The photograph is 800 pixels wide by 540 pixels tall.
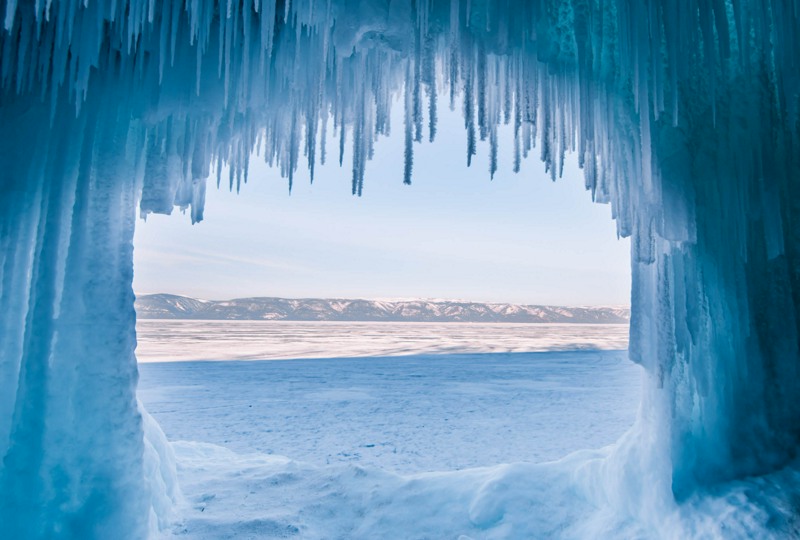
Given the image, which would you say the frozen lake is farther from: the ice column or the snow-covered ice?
the ice column

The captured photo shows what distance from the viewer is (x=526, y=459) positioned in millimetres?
6680

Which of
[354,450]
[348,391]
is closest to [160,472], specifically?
[354,450]

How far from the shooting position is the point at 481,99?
399 centimetres

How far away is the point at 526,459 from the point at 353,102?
5259 millimetres

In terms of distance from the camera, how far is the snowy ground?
167 inches

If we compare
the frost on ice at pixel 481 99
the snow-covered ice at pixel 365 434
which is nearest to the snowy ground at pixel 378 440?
the snow-covered ice at pixel 365 434

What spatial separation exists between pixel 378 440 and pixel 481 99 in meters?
5.63

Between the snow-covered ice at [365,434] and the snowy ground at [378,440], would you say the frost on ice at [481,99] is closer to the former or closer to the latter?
the snowy ground at [378,440]

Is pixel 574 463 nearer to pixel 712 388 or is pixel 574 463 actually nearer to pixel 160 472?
pixel 712 388

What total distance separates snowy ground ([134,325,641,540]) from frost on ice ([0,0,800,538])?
104 centimetres

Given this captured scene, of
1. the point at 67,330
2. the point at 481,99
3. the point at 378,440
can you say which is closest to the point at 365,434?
the point at 378,440

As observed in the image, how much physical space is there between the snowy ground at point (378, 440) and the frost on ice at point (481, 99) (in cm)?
104

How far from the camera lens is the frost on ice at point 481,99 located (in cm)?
330

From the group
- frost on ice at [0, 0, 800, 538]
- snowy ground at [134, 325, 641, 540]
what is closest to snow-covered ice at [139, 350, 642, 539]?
snowy ground at [134, 325, 641, 540]
